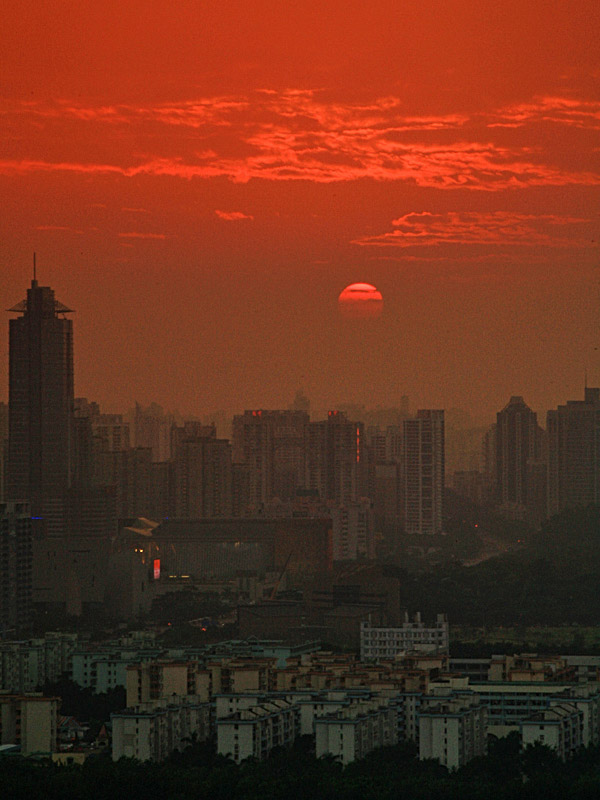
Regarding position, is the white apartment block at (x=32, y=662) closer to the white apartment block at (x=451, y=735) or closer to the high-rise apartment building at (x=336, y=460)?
the white apartment block at (x=451, y=735)

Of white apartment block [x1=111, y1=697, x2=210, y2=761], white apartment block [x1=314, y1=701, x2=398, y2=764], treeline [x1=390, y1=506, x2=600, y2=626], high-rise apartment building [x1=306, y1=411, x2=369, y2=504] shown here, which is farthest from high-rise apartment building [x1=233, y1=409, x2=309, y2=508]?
white apartment block [x1=314, y1=701, x2=398, y2=764]

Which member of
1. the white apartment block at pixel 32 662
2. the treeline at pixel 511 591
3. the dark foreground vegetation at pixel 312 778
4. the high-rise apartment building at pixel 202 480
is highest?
the high-rise apartment building at pixel 202 480

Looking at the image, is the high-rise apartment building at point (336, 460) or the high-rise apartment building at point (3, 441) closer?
the high-rise apartment building at point (3, 441)

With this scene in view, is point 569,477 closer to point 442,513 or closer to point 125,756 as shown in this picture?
point 442,513

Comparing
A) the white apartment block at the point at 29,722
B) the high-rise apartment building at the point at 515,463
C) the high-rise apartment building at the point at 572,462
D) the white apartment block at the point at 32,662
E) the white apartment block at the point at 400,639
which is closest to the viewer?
the white apartment block at the point at 29,722

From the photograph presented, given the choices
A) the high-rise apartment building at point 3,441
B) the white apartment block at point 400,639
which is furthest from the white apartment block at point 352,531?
the white apartment block at point 400,639

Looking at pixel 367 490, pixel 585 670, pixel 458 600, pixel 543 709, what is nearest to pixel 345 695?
pixel 543 709
